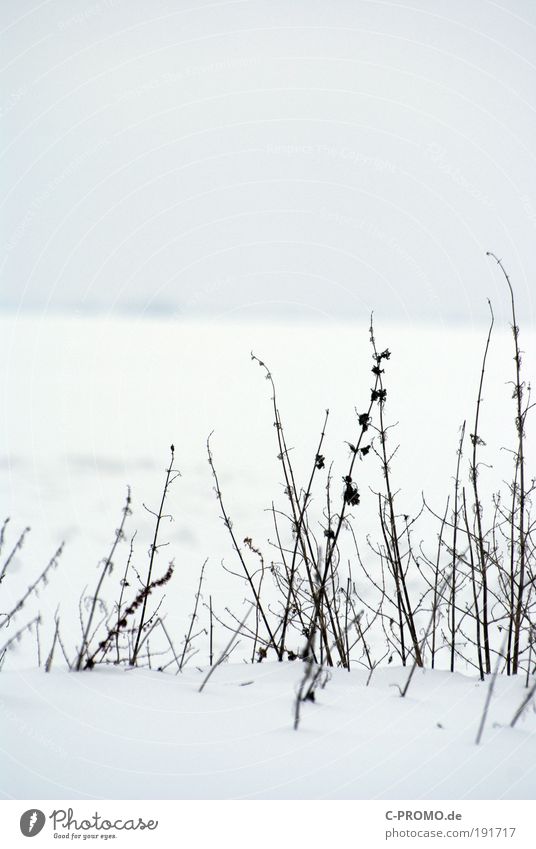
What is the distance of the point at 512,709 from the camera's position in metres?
1.84

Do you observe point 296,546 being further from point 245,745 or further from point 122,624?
point 245,745

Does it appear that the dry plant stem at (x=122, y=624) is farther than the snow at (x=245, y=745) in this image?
Yes

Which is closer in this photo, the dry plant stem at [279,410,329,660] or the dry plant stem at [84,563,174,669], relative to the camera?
the dry plant stem at [84,563,174,669]

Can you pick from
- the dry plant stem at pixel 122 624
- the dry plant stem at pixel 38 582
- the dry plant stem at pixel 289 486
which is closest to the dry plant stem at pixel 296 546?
the dry plant stem at pixel 289 486

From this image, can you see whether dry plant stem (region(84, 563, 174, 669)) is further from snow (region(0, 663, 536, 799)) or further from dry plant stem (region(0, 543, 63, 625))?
dry plant stem (region(0, 543, 63, 625))

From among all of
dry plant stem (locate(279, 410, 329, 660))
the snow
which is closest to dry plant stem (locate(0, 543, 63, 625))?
the snow

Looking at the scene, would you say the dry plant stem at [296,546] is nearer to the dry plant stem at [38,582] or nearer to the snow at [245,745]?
the snow at [245,745]

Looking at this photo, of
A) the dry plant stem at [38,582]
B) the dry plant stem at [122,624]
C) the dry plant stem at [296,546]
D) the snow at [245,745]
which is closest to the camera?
the snow at [245,745]

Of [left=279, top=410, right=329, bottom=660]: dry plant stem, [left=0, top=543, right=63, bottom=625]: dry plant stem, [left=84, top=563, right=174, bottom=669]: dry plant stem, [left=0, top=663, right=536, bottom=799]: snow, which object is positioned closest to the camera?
[left=0, top=663, right=536, bottom=799]: snow

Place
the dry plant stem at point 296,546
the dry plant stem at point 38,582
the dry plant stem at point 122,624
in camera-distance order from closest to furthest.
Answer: the dry plant stem at point 38,582, the dry plant stem at point 122,624, the dry plant stem at point 296,546

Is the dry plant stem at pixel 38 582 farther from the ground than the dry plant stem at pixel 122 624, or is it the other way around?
the dry plant stem at pixel 38 582
